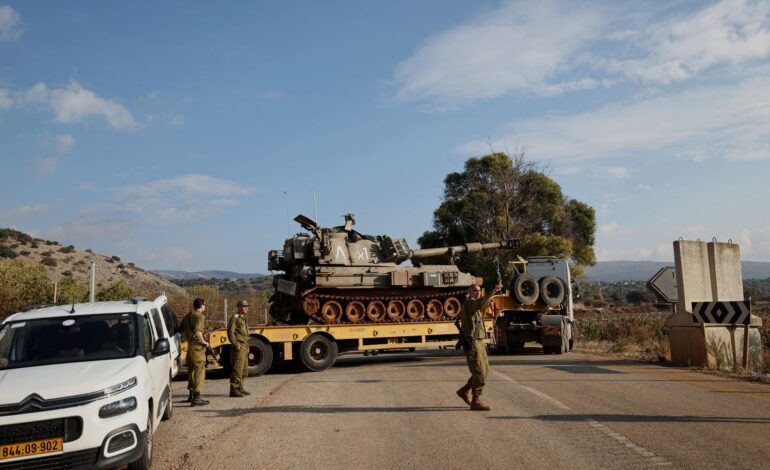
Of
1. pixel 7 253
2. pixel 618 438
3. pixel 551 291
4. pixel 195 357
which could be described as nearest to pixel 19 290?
pixel 195 357

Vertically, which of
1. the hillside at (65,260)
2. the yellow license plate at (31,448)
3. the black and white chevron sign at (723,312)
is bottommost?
the yellow license plate at (31,448)

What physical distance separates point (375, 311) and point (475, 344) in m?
8.92

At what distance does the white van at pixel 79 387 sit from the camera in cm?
550

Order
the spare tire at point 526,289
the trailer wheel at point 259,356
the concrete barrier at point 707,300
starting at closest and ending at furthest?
the concrete barrier at point 707,300 < the trailer wheel at point 259,356 < the spare tire at point 526,289

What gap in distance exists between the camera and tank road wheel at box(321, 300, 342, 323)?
17.3m

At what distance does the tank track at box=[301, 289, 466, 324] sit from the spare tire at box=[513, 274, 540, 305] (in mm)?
1625

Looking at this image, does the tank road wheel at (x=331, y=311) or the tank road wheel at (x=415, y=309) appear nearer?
the tank road wheel at (x=331, y=311)

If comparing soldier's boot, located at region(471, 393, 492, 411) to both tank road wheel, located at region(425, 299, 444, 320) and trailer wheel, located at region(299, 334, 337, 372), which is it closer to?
trailer wheel, located at region(299, 334, 337, 372)

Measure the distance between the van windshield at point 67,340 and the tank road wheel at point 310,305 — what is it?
9530 millimetres

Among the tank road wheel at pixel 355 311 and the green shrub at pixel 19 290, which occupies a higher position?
the green shrub at pixel 19 290

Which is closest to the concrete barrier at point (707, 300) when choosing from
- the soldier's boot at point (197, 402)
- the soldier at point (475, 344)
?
the soldier at point (475, 344)

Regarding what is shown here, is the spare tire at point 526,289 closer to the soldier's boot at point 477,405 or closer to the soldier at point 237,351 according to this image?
the soldier at point 237,351

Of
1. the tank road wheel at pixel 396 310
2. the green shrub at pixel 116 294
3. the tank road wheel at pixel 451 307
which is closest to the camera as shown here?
the tank road wheel at pixel 396 310

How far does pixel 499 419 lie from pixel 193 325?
5.09m
